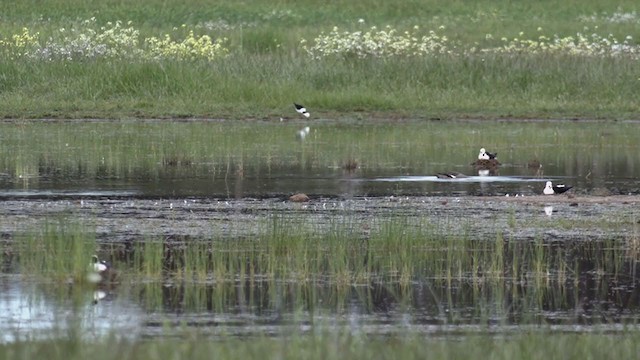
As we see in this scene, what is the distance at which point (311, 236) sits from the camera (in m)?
14.3

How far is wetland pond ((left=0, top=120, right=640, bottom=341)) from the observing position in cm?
1107

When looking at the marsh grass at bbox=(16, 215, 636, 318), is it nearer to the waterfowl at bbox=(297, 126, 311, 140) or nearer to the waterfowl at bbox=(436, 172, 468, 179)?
the waterfowl at bbox=(436, 172, 468, 179)

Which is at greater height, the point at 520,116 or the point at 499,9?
the point at 499,9

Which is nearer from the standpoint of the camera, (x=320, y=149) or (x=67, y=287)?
(x=67, y=287)

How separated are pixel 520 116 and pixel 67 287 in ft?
62.8

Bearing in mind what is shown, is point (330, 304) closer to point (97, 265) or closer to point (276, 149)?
point (97, 265)

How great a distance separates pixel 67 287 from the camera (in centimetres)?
1172

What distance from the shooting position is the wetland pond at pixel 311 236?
11070 millimetres

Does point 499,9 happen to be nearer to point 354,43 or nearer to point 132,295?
point 354,43

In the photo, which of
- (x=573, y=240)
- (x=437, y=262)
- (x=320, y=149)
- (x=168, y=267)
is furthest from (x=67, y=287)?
(x=320, y=149)

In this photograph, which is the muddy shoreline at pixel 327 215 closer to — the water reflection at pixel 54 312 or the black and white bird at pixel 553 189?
the black and white bird at pixel 553 189

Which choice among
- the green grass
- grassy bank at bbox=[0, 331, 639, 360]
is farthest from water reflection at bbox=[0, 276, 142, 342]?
→ the green grass

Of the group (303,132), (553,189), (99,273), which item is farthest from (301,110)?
(99,273)

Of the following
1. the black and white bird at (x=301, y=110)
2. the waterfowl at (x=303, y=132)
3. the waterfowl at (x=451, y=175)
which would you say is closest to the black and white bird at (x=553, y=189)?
the waterfowl at (x=451, y=175)
